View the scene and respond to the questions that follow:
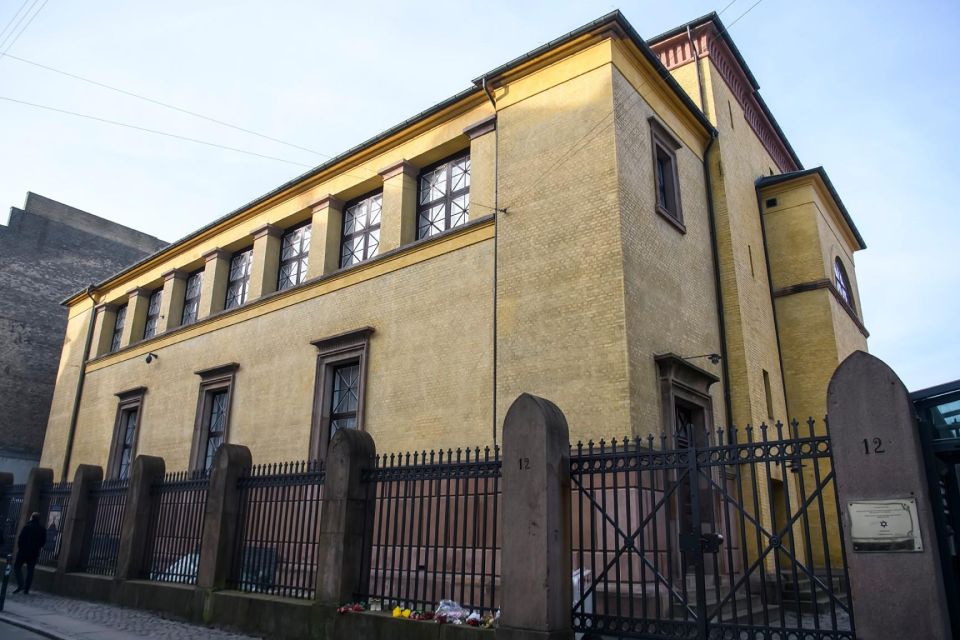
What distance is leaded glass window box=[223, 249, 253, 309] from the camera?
68.1 feet

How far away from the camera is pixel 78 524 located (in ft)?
45.8

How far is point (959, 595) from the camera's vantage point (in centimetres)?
506

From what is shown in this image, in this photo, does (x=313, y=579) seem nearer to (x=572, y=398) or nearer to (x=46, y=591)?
(x=572, y=398)

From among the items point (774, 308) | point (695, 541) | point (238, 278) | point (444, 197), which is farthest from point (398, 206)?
point (695, 541)

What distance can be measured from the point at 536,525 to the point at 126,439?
19.7 metres

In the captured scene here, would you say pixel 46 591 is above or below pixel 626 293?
below

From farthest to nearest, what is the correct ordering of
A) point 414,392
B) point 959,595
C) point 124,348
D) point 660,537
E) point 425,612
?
point 124,348 → point 414,392 → point 660,537 → point 425,612 → point 959,595

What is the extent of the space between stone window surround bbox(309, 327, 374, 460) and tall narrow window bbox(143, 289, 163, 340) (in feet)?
35.1

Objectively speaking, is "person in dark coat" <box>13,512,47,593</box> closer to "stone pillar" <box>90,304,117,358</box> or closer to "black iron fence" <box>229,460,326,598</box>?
"black iron fence" <box>229,460,326,598</box>

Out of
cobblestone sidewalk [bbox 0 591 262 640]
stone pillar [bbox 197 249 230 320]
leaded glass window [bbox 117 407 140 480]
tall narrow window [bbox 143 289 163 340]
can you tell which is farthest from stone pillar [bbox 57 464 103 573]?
tall narrow window [bbox 143 289 163 340]

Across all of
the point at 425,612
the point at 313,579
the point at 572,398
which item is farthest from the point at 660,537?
the point at 313,579

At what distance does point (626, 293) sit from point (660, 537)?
12.4 ft

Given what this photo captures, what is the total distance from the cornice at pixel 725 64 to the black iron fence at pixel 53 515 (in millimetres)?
17101

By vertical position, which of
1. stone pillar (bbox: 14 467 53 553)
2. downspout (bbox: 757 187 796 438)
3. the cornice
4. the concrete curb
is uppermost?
the cornice
